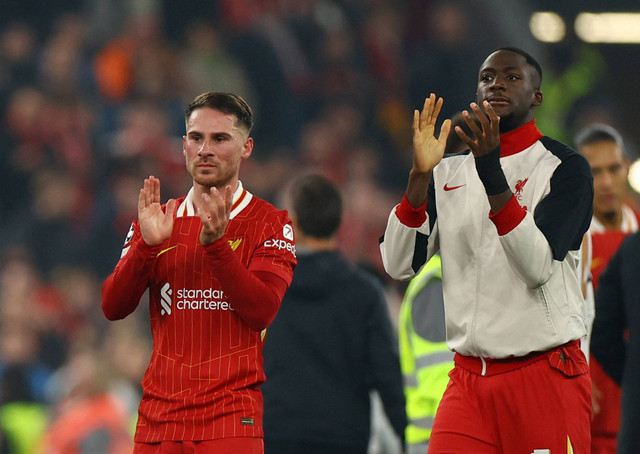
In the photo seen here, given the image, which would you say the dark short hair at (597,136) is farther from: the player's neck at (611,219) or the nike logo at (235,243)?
the nike logo at (235,243)

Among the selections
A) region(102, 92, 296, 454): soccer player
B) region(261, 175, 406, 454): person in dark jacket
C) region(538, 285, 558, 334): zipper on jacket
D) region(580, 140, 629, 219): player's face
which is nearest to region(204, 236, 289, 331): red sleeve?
region(102, 92, 296, 454): soccer player

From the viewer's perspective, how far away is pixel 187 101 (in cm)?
1318

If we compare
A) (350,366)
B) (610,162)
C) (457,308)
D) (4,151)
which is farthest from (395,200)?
(457,308)

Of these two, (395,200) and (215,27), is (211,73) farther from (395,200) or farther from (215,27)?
(395,200)

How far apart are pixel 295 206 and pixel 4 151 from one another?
7.31 meters

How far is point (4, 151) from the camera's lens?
492 inches

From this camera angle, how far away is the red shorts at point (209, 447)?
13.5ft

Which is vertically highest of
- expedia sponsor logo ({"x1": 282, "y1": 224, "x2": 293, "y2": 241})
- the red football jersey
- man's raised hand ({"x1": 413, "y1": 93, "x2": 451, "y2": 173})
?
man's raised hand ({"x1": 413, "y1": 93, "x2": 451, "y2": 173})

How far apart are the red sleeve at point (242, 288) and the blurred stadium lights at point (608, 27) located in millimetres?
9799

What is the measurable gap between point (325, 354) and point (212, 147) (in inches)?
66.4

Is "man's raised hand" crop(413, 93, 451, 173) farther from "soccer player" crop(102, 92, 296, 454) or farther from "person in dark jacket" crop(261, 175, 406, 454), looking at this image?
"person in dark jacket" crop(261, 175, 406, 454)

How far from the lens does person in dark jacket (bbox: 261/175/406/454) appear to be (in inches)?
223

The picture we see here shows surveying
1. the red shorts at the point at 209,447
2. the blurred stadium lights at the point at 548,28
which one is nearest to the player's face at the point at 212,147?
the red shorts at the point at 209,447

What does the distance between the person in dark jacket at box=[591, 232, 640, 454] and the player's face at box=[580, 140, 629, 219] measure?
0.85 metres
